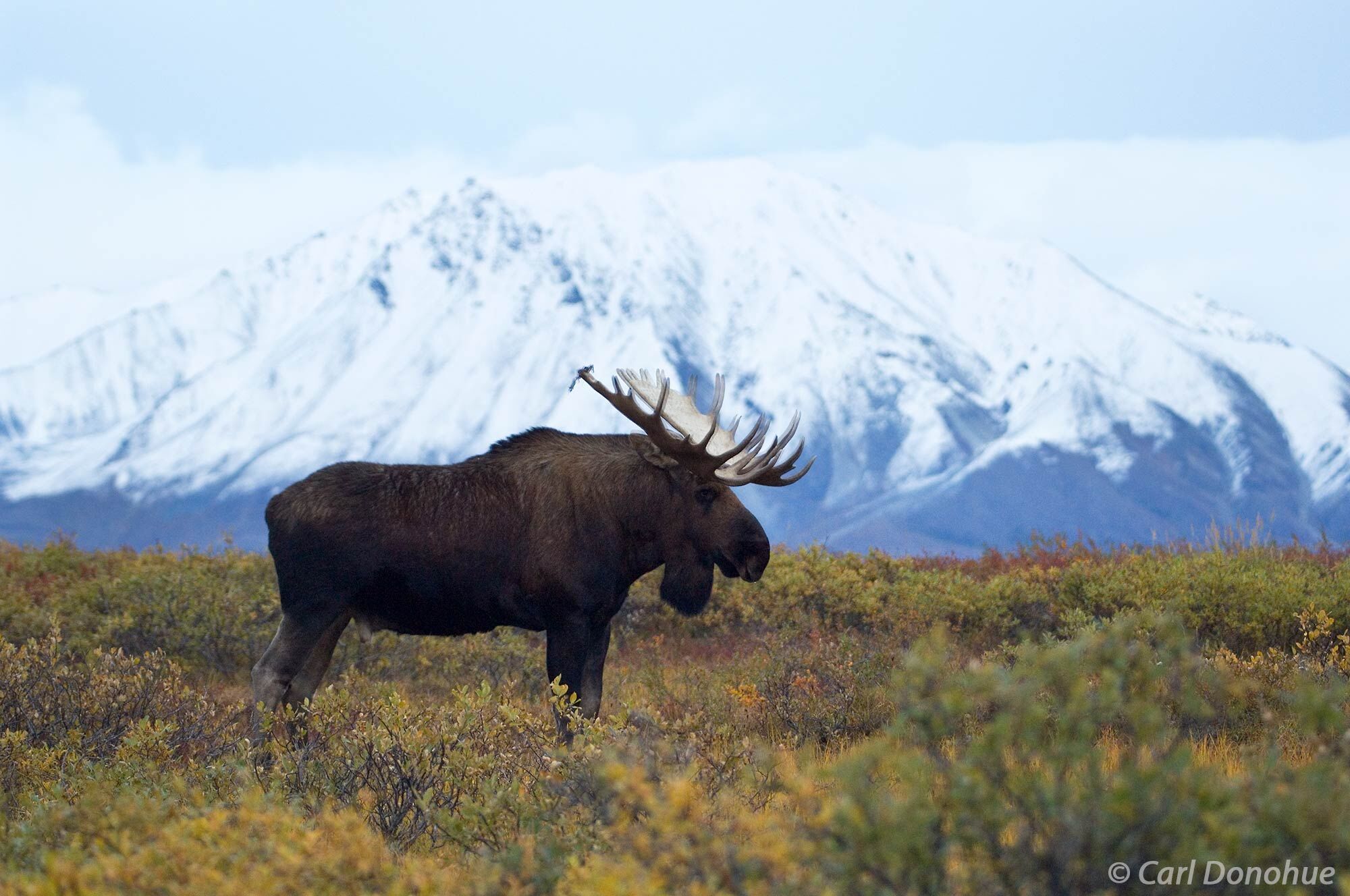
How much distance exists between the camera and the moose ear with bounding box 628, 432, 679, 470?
25.3 ft

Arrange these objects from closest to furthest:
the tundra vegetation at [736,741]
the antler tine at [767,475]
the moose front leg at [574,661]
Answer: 1. the tundra vegetation at [736,741]
2. the moose front leg at [574,661]
3. the antler tine at [767,475]

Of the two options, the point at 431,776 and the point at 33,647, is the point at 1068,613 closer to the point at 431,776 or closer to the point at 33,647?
the point at 431,776

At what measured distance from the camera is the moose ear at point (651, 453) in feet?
25.3

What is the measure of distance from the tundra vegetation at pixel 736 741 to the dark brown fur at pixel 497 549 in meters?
0.45

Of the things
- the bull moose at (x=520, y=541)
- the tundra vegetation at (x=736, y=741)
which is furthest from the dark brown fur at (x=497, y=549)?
the tundra vegetation at (x=736, y=741)

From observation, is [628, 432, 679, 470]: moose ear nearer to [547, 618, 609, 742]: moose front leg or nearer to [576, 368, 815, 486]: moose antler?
[576, 368, 815, 486]: moose antler

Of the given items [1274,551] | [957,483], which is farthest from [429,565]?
[957,483]

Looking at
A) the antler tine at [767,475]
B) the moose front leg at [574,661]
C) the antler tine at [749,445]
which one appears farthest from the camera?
the antler tine at [767,475]

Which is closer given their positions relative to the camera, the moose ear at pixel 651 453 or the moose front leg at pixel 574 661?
the moose front leg at pixel 574 661

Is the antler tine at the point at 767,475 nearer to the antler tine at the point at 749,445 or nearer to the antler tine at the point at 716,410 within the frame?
the antler tine at the point at 749,445

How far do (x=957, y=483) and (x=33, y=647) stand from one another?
630 feet

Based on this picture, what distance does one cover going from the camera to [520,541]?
752 cm

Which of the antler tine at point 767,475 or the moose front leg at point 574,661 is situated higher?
the antler tine at point 767,475

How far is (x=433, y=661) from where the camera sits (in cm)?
1078
